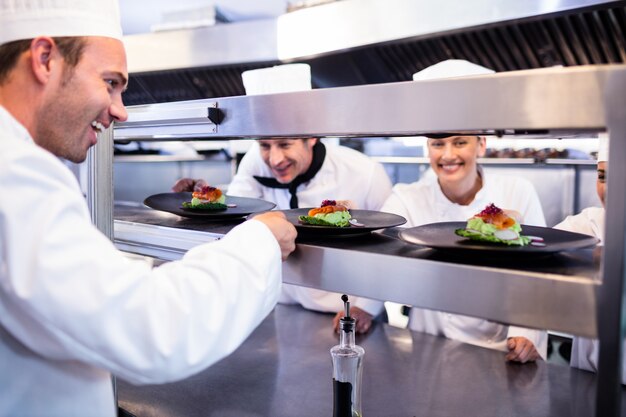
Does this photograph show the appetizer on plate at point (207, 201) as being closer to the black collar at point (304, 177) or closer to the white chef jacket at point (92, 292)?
the white chef jacket at point (92, 292)

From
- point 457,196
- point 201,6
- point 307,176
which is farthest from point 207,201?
point 201,6

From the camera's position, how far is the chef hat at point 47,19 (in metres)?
0.90

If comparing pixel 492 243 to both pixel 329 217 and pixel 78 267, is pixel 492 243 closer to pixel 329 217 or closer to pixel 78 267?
pixel 329 217

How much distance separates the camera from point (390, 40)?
2.55 metres

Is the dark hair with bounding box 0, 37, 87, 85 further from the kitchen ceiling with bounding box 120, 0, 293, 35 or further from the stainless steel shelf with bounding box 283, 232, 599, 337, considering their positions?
the kitchen ceiling with bounding box 120, 0, 293, 35

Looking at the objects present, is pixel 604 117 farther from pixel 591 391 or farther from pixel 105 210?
pixel 105 210

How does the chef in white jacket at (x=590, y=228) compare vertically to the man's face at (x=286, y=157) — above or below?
below

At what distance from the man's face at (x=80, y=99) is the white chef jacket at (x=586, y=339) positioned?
4.14 feet

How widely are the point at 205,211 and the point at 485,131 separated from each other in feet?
2.57

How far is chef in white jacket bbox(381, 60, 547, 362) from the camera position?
2.08 metres

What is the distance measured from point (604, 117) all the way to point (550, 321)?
0.92 ft

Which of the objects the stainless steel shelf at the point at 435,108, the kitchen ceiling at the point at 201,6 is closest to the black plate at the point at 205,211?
the stainless steel shelf at the point at 435,108

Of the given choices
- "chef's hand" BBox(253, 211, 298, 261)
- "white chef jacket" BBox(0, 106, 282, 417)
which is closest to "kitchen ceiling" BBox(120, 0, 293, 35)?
"chef's hand" BBox(253, 211, 298, 261)

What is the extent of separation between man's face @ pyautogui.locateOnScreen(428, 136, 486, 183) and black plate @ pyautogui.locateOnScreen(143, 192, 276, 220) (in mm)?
1017
